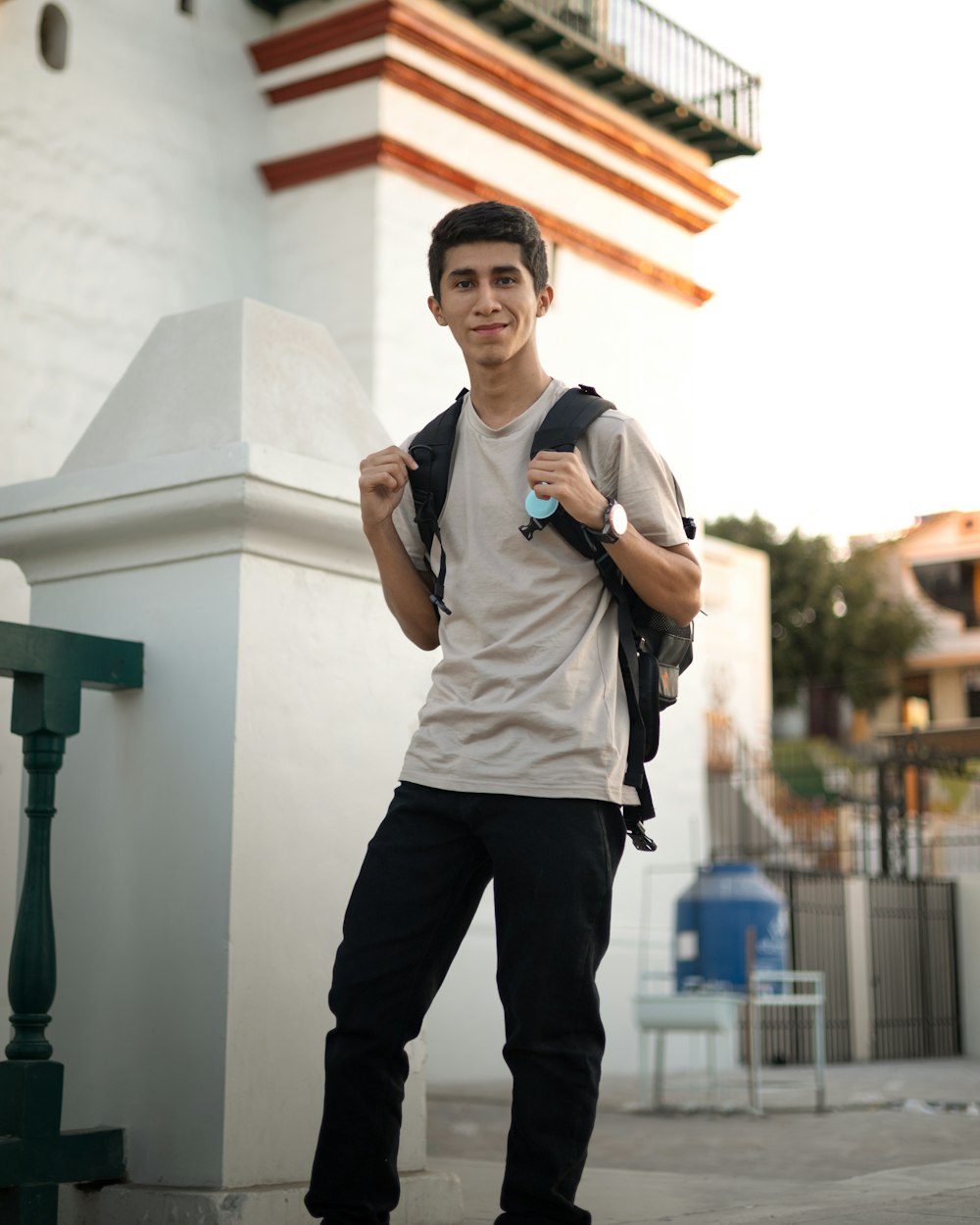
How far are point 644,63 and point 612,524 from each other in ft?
39.0

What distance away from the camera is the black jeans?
2762 mm

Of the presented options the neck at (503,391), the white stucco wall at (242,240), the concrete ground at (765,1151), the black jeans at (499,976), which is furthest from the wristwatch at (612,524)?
the white stucco wall at (242,240)

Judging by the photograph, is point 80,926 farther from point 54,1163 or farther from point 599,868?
point 599,868

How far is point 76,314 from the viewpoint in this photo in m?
10.4

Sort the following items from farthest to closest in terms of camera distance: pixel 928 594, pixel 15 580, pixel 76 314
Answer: pixel 928 594 → pixel 76 314 → pixel 15 580

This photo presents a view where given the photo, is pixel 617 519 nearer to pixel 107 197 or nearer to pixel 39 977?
pixel 39 977

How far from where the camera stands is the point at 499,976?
2863mm

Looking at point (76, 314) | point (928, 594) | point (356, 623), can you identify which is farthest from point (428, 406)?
point (928, 594)

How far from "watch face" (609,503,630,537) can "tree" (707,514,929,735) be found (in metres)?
40.7

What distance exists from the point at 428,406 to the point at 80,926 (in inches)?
332

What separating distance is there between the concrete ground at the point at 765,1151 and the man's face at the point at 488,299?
205cm

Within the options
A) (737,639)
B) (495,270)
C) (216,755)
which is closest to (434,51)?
(737,639)

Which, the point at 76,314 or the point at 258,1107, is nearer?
the point at 258,1107

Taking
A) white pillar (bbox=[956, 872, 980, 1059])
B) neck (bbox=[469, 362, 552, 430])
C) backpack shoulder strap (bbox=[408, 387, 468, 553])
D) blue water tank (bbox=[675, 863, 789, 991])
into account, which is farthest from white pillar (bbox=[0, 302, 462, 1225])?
white pillar (bbox=[956, 872, 980, 1059])
